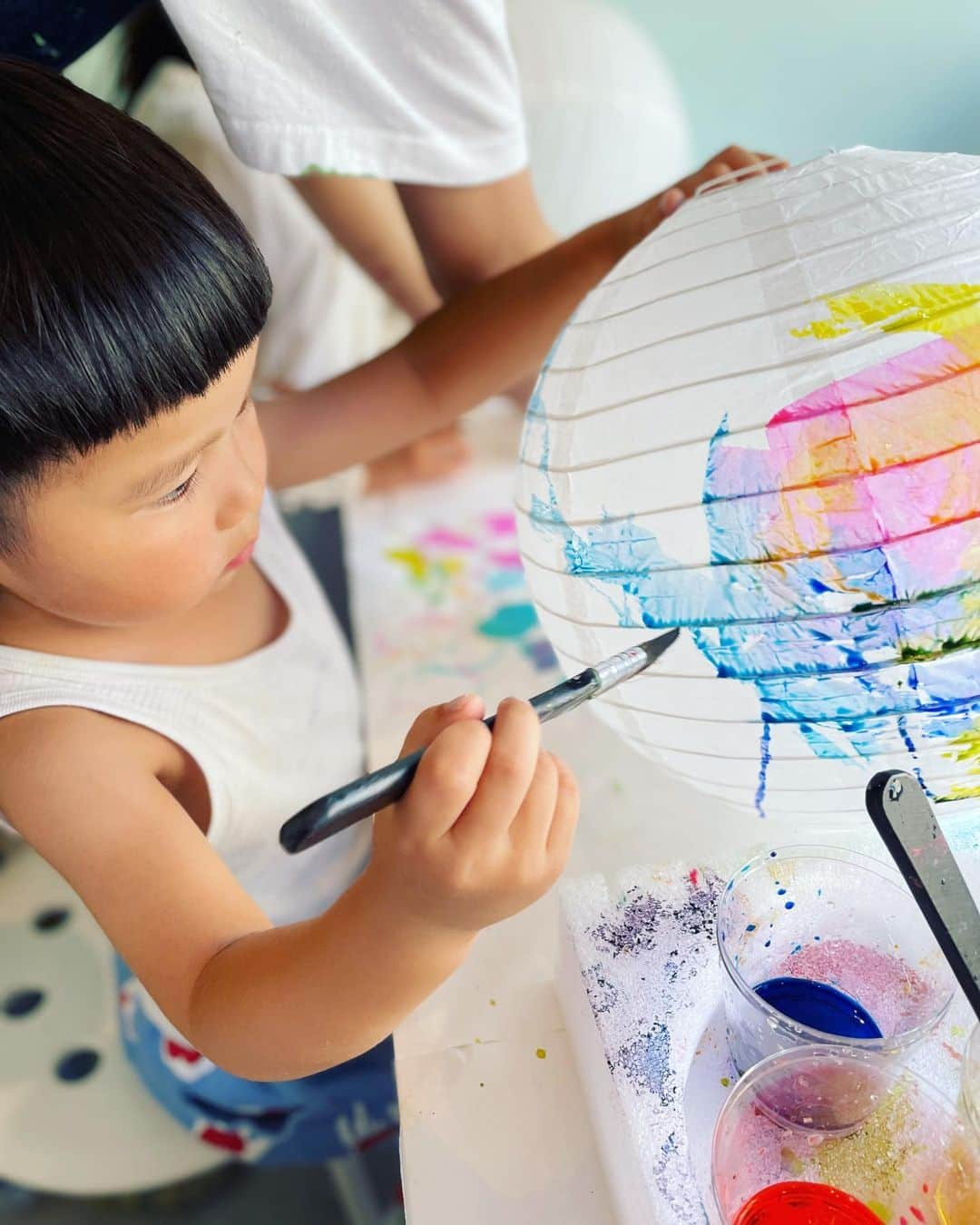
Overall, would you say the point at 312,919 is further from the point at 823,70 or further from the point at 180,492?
the point at 823,70

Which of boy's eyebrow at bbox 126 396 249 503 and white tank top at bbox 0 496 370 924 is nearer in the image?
boy's eyebrow at bbox 126 396 249 503

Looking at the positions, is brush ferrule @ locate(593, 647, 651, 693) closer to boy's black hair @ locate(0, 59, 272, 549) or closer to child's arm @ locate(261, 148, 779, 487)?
boy's black hair @ locate(0, 59, 272, 549)

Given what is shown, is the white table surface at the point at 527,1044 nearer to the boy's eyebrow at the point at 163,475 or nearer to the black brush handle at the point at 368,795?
the black brush handle at the point at 368,795

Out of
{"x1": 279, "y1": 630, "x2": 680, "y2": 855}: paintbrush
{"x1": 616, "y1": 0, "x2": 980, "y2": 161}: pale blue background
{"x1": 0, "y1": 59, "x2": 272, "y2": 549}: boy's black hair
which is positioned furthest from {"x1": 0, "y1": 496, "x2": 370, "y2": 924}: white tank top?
{"x1": 616, "y1": 0, "x2": 980, "y2": 161}: pale blue background

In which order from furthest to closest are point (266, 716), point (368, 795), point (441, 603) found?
point (441, 603) < point (266, 716) < point (368, 795)

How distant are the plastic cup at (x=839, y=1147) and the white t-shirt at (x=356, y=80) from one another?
535 mm

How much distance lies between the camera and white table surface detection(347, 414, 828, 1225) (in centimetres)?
46

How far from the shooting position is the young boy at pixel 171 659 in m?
0.40

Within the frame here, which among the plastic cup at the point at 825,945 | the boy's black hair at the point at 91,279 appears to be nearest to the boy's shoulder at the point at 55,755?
the boy's black hair at the point at 91,279

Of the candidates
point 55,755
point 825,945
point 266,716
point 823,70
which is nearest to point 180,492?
point 55,755

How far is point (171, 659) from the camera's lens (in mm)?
667

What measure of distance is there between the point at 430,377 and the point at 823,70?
61 cm

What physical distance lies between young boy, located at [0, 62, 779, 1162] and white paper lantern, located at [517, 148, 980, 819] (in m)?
0.09

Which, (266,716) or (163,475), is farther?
(266,716)
